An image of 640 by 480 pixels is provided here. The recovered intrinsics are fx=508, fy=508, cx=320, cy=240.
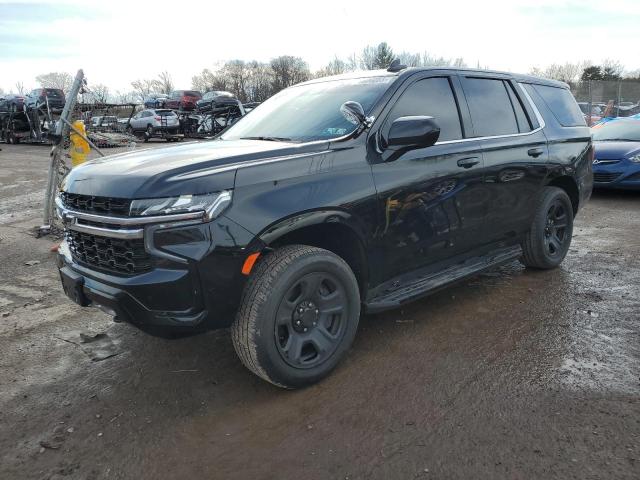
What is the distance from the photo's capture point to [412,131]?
3209 millimetres

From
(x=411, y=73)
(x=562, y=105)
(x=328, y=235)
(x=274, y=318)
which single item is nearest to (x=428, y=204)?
(x=328, y=235)

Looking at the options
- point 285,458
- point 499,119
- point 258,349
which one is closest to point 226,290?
point 258,349

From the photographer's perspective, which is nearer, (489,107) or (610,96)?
(489,107)

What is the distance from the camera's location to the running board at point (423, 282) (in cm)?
345

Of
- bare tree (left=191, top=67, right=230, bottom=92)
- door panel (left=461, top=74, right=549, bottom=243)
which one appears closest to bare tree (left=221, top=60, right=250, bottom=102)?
bare tree (left=191, top=67, right=230, bottom=92)

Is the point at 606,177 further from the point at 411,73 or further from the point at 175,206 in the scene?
the point at 175,206

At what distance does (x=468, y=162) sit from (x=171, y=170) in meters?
2.29

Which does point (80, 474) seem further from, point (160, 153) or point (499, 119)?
point (499, 119)

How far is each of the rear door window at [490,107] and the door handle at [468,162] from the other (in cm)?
27

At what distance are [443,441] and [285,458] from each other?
0.80 meters

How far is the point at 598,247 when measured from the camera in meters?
6.21

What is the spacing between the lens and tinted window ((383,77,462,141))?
363cm

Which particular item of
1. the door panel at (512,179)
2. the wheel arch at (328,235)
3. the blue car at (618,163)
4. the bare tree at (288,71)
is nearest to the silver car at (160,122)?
the blue car at (618,163)

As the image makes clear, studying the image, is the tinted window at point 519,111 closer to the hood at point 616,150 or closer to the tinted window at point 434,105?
the tinted window at point 434,105
